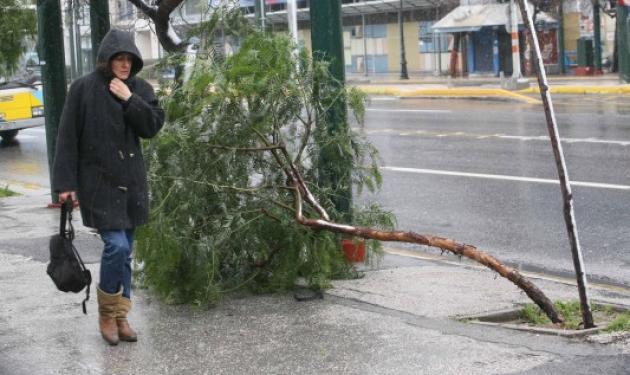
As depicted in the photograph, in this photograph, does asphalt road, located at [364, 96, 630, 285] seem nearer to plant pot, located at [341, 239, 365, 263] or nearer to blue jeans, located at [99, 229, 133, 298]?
plant pot, located at [341, 239, 365, 263]

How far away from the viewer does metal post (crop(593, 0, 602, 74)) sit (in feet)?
115

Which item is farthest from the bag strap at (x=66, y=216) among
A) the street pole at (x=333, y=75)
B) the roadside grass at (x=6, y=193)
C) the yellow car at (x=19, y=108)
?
the yellow car at (x=19, y=108)

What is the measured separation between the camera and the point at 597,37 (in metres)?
35.4

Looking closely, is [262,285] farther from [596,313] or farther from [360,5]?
[360,5]

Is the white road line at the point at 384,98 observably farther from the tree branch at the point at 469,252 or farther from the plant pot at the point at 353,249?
the tree branch at the point at 469,252

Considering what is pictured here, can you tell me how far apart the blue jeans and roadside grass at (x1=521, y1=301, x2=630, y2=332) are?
2504 mm

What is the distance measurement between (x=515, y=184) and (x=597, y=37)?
78.0ft

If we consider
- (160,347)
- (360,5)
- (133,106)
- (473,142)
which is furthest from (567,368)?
(360,5)

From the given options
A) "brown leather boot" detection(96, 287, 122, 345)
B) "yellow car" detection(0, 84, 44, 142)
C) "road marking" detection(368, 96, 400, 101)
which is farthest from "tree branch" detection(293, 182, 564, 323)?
"road marking" detection(368, 96, 400, 101)

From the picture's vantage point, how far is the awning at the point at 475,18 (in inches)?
1519

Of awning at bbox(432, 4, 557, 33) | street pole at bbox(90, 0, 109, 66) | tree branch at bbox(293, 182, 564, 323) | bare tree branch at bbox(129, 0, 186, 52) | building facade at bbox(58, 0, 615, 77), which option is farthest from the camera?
building facade at bbox(58, 0, 615, 77)

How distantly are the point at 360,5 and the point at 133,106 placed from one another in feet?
128

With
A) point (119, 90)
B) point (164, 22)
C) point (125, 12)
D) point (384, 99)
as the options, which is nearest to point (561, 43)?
point (384, 99)

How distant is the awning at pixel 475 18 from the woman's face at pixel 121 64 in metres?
33.1
